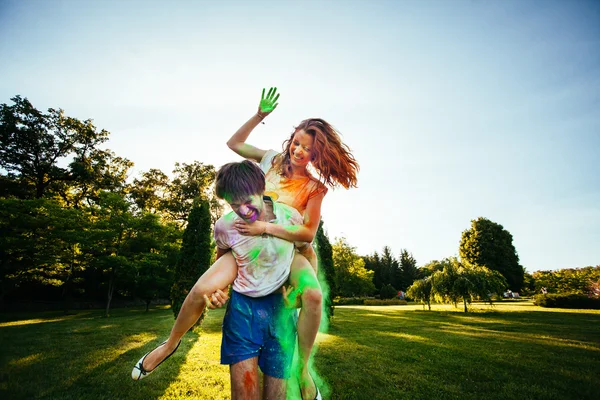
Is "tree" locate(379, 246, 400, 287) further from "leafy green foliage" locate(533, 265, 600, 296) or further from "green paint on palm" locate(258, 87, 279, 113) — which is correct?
"green paint on palm" locate(258, 87, 279, 113)

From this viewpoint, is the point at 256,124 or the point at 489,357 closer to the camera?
the point at 256,124

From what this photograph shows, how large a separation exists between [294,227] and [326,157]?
2.83ft

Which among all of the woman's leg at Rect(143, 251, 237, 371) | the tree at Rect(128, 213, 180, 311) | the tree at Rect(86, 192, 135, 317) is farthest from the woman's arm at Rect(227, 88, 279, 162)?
the tree at Rect(128, 213, 180, 311)

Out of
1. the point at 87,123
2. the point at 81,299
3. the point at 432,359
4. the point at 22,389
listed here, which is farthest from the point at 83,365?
the point at 87,123

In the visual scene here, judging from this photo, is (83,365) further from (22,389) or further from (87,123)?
(87,123)

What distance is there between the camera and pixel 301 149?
249cm

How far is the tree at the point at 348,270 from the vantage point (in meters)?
40.2

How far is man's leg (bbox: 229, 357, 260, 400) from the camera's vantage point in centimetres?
179

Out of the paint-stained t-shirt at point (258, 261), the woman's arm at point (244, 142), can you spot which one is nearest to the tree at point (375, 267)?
the woman's arm at point (244, 142)

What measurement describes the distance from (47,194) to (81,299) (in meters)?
11.1

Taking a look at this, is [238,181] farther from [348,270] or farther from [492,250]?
[492,250]

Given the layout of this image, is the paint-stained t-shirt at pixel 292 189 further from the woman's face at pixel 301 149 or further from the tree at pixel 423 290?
the tree at pixel 423 290

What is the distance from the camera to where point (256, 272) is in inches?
80.1

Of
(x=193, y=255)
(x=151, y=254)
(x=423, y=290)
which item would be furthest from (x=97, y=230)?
(x=423, y=290)
